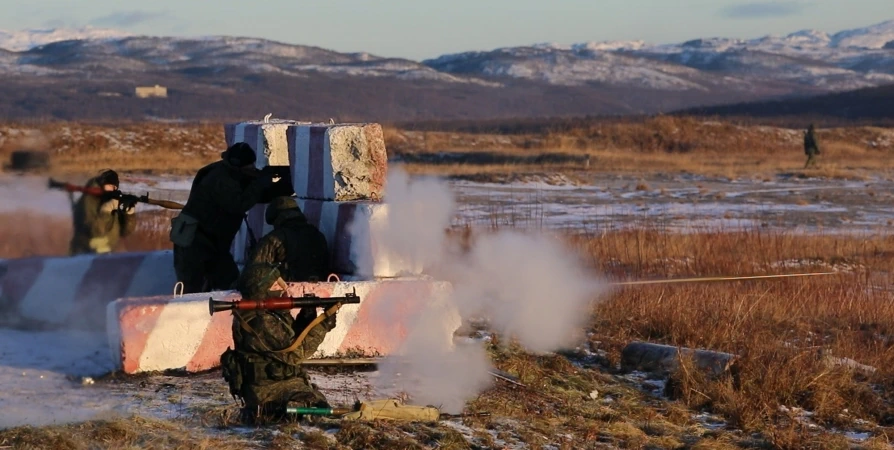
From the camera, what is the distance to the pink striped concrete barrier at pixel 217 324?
7195 mm

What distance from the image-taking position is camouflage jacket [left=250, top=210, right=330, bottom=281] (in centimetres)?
758

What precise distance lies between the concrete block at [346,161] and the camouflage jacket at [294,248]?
13.7 inches

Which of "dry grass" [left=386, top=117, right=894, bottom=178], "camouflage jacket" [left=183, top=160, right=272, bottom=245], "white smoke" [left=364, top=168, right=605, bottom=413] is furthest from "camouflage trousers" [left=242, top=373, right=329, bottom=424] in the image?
"dry grass" [left=386, top=117, right=894, bottom=178]

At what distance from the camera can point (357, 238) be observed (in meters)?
7.89

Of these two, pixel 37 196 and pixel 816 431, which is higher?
pixel 37 196

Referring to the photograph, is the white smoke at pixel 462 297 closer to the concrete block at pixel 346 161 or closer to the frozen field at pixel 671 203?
the concrete block at pixel 346 161

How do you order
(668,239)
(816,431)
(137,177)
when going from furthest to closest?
(137,177) → (668,239) → (816,431)

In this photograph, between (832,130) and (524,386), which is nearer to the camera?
(524,386)

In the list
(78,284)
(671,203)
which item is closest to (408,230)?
(78,284)

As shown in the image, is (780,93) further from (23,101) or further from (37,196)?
(37,196)

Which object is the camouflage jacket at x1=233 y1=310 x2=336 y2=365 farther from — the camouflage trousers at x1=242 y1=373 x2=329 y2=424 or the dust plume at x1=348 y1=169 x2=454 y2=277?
the dust plume at x1=348 y1=169 x2=454 y2=277

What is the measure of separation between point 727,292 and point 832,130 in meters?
50.1


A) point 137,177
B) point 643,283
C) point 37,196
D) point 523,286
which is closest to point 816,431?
point 523,286

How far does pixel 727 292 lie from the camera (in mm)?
11125
